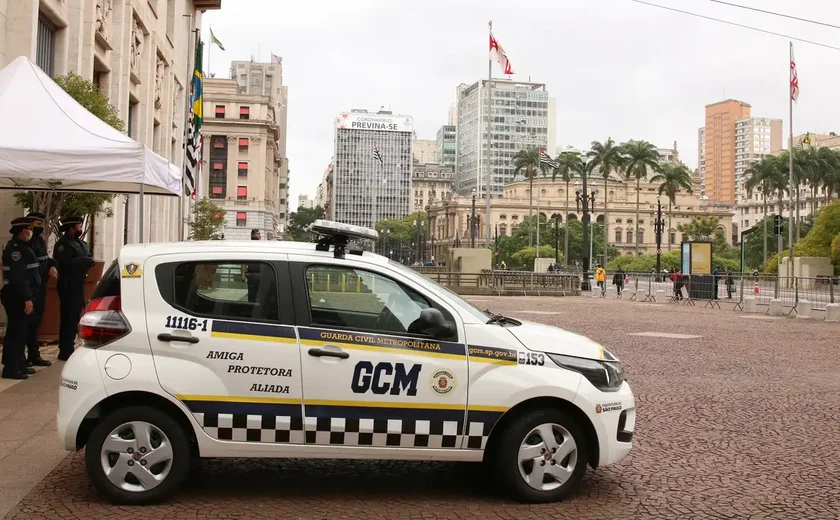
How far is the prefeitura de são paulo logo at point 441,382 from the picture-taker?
5.25 metres

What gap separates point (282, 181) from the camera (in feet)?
481

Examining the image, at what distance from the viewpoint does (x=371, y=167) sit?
17725 centimetres

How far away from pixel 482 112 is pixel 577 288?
121 meters

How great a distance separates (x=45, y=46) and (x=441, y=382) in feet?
45.9

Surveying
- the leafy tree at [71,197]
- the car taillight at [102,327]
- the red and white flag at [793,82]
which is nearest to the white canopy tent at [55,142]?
the leafy tree at [71,197]

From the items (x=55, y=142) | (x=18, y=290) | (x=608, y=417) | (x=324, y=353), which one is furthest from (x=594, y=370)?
(x=55, y=142)

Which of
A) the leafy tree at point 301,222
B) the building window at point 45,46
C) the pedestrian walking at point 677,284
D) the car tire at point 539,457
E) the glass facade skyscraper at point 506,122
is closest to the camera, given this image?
the car tire at point 539,457

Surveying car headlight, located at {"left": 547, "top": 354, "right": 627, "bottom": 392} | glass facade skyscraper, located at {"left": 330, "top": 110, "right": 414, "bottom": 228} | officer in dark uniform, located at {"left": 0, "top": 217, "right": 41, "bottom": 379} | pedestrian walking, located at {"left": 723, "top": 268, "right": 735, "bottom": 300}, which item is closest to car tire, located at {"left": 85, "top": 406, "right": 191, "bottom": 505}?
car headlight, located at {"left": 547, "top": 354, "right": 627, "bottom": 392}

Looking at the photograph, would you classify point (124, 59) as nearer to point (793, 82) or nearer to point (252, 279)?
point (252, 279)

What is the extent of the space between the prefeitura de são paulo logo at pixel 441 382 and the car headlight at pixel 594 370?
2.34 feet

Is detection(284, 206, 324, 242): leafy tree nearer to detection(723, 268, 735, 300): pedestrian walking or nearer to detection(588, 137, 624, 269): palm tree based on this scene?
detection(588, 137, 624, 269): palm tree

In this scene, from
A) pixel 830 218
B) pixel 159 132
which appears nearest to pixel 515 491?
pixel 159 132

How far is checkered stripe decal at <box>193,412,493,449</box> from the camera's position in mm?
5184

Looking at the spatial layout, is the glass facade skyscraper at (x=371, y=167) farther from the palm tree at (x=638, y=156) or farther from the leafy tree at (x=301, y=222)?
the palm tree at (x=638, y=156)
